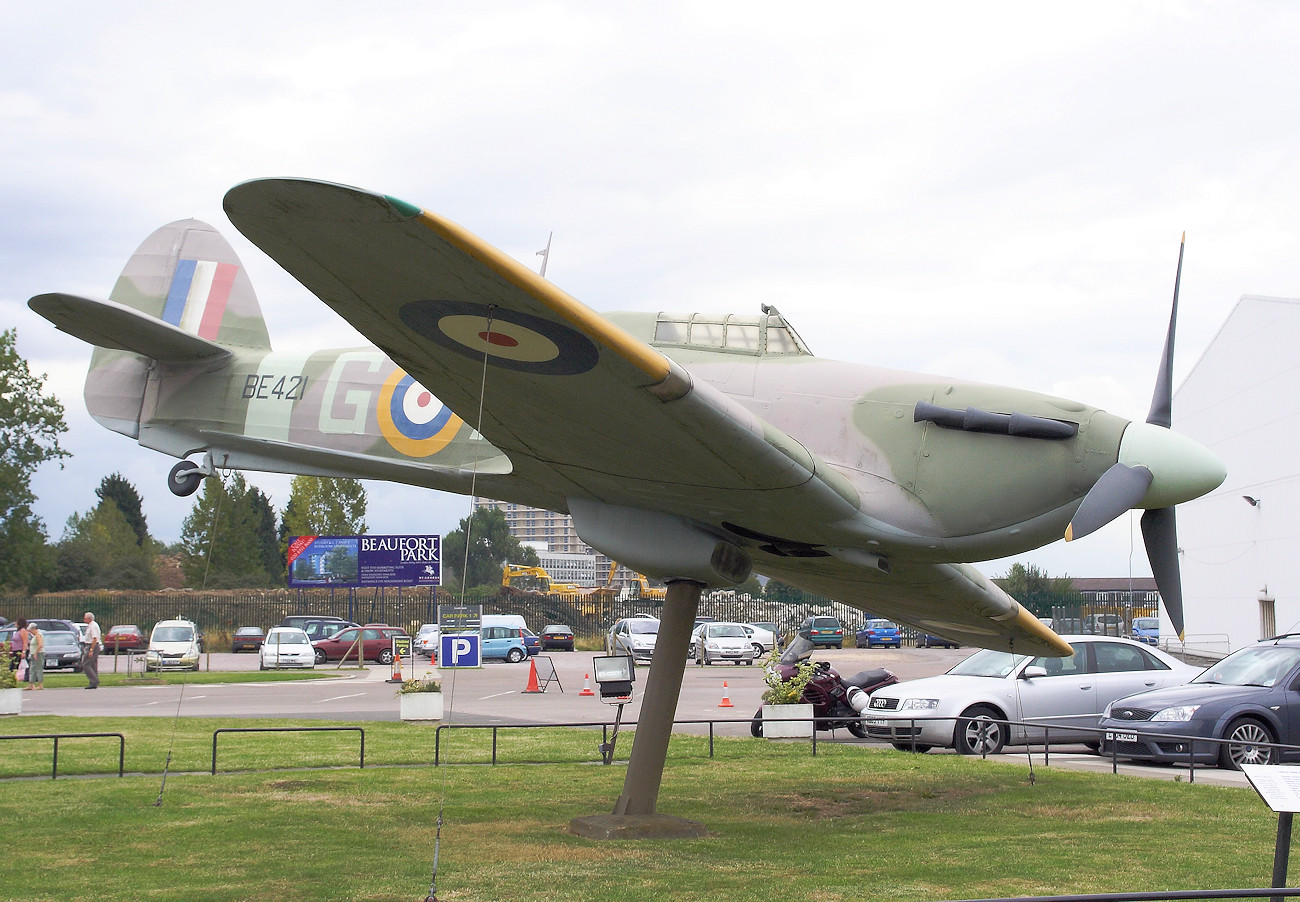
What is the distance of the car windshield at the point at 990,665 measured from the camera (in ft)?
51.9

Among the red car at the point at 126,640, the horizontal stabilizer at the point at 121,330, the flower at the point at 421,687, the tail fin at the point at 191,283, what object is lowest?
the red car at the point at 126,640

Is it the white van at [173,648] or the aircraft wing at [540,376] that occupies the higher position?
the aircraft wing at [540,376]

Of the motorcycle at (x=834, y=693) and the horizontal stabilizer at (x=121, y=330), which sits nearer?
the horizontal stabilizer at (x=121, y=330)

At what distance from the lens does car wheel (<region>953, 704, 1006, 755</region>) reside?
15.3 m

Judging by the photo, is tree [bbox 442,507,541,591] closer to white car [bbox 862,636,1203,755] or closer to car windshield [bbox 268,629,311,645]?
car windshield [bbox 268,629,311,645]

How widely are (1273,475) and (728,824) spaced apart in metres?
34.5

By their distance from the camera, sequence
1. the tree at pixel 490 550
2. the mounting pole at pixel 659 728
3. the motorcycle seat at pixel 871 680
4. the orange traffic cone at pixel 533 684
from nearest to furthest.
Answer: the mounting pole at pixel 659 728
the motorcycle seat at pixel 871 680
the orange traffic cone at pixel 533 684
the tree at pixel 490 550

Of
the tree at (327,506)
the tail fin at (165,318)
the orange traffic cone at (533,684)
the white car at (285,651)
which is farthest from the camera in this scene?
the tree at (327,506)

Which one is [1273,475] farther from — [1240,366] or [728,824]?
[728,824]

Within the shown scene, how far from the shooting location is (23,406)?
59406 millimetres

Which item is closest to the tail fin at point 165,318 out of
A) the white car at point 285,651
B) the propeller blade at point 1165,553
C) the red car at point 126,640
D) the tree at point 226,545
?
the propeller blade at point 1165,553

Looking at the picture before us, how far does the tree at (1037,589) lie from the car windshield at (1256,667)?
1929 inches

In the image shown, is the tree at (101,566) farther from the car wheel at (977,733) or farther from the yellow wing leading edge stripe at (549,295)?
the yellow wing leading edge stripe at (549,295)

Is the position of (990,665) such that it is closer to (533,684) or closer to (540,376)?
(540,376)
